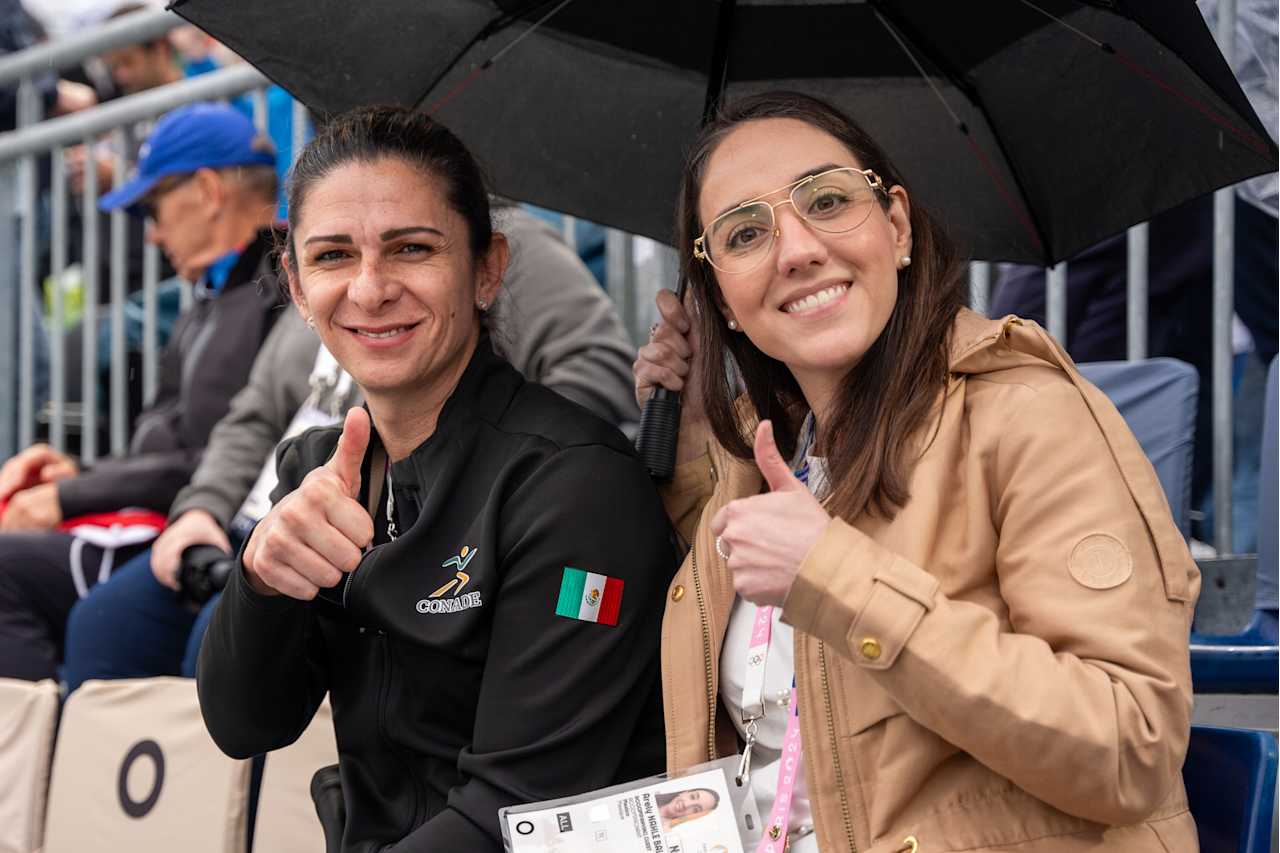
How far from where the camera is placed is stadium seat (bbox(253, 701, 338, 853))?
125 inches

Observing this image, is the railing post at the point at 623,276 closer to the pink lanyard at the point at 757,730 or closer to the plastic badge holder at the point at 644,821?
the pink lanyard at the point at 757,730

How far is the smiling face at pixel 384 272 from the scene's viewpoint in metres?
2.67

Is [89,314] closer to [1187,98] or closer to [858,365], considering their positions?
[858,365]

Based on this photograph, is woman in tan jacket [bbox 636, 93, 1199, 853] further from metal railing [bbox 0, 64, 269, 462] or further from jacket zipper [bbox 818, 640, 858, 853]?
metal railing [bbox 0, 64, 269, 462]

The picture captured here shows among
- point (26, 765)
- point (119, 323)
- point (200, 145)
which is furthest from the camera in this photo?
point (119, 323)

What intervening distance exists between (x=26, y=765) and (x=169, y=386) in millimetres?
1693

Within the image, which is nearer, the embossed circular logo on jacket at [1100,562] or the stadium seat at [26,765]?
the embossed circular logo on jacket at [1100,562]

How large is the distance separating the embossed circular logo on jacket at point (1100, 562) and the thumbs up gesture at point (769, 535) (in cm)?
32

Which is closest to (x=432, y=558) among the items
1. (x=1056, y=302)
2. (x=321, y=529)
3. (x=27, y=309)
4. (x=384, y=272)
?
(x=321, y=529)

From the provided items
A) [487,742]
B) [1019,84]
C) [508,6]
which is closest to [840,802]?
[487,742]

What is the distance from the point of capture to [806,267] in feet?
7.43

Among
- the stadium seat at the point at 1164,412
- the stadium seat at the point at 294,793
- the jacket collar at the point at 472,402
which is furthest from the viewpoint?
the stadium seat at the point at 1164,412

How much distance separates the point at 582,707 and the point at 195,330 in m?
3.13

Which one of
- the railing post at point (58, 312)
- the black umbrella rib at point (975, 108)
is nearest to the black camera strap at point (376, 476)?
the black umbrella rib at point (975, 108)
